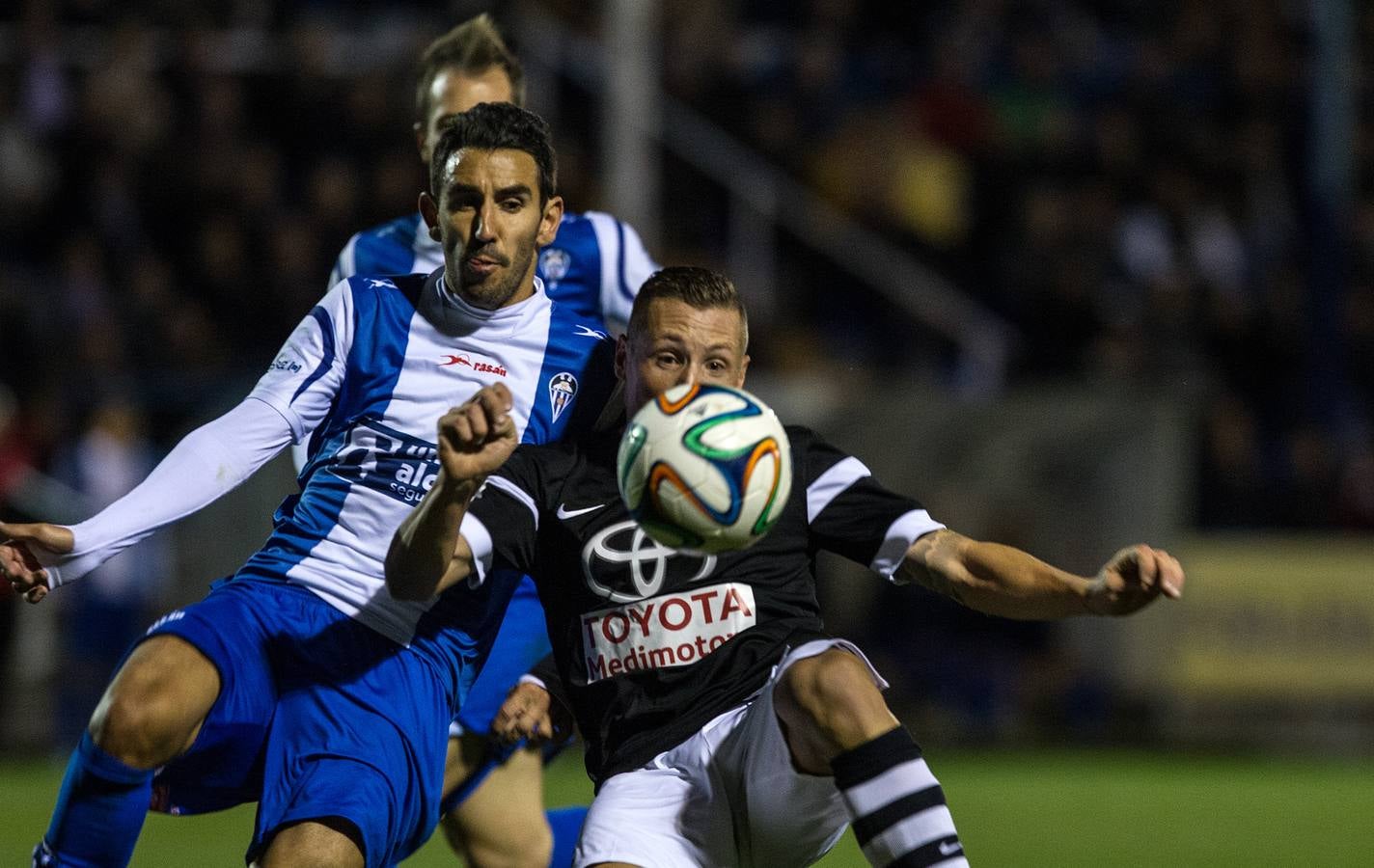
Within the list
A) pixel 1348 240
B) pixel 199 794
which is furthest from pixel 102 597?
pixel 1348 240

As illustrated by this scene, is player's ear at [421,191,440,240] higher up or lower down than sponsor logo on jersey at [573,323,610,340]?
higher up

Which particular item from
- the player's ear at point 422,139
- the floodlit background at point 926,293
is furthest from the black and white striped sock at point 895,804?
the floodlit background at point 926,293

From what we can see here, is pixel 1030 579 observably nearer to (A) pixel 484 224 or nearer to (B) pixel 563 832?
(A) pixel 484 224

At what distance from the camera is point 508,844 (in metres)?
5.68

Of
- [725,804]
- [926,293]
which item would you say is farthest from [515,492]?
[926,293]

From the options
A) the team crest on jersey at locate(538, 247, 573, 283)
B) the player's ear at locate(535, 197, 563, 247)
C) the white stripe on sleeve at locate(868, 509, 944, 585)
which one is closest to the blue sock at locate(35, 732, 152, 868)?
the player's ear at locate(535, 197, 563, 247)

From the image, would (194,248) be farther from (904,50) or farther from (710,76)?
(904,50)

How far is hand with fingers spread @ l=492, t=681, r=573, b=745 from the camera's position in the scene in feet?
15.3

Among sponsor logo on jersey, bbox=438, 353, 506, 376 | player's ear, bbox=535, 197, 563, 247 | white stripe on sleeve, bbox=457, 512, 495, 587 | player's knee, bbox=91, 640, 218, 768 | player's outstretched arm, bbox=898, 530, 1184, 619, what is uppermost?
player's ear, bbox=535, 197, 563, 247

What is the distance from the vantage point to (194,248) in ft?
40.7

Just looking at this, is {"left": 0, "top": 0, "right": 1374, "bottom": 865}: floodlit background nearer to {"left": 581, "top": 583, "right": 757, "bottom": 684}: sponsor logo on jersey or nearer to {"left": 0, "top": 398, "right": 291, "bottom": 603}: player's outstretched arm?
{"left": 581, "top": 583, "right": 757, "bottom": 684}: sponsor logo on jersey

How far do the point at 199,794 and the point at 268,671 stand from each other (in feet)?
1.08

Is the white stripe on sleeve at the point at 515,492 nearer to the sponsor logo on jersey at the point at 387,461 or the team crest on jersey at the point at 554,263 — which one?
the sponsor logo on jersey at the point at 387,461

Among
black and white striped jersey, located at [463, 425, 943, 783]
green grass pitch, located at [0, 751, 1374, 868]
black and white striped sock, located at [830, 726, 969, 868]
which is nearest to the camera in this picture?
black and white striped sock, located at [830, 726, 969, 868]
